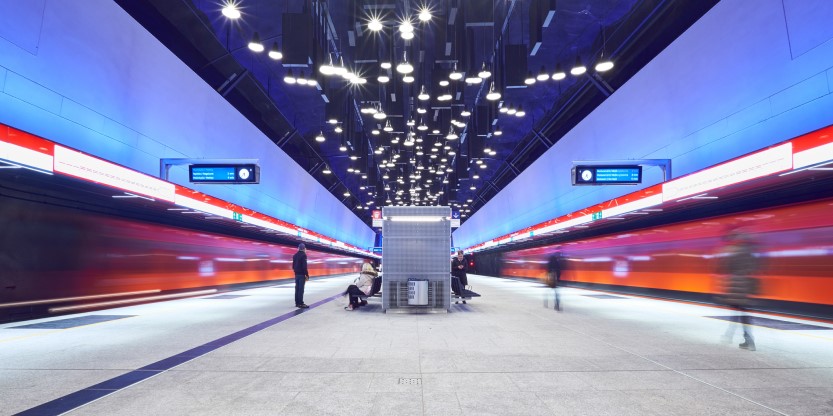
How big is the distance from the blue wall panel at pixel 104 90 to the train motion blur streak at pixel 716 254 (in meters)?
10.9

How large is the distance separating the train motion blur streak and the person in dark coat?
0.15 m

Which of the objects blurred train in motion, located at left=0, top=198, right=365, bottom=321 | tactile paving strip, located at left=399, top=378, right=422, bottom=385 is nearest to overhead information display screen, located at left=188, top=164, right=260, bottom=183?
blurred train in motion, located at left=0, top=198, right=365, bottom=321

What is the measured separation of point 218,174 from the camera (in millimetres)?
13375

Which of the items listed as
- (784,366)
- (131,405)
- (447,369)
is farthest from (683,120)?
(131,405)

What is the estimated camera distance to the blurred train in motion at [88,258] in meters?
9.09

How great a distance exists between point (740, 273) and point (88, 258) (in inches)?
517

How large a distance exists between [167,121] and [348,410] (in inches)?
450

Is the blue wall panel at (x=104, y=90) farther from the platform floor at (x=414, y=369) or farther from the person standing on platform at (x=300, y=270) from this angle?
the person standing on platform at (x=300, y=270)

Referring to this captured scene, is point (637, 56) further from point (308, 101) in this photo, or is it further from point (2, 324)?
point (2, 324)

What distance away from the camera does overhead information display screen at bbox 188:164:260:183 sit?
524 inches

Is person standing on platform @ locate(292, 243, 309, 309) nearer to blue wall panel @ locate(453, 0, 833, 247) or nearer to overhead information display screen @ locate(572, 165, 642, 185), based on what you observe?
overhead information display screen @ locate(572, 165, 642, 185)

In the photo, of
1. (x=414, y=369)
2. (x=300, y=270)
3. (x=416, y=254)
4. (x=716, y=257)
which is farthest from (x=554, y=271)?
(x=414, y=369)

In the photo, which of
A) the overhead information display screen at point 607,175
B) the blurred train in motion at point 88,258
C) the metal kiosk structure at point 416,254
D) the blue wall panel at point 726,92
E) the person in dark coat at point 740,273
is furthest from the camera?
the overhead information display screen at point 607,175

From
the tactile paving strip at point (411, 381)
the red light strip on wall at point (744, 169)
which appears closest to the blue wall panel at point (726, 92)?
the red light strip on wall at point (744, 169)
